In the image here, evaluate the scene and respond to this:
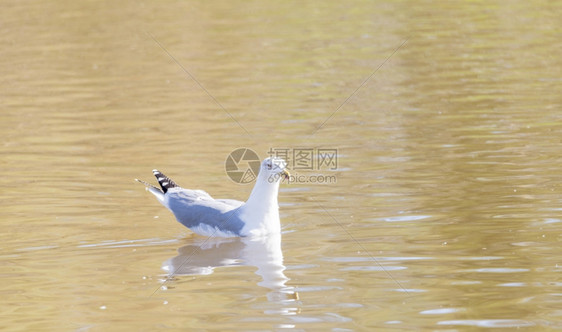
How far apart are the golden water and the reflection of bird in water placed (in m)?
0.04

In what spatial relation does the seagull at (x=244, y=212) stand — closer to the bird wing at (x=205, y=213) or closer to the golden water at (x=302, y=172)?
the bird wing at (x=205, y=213)

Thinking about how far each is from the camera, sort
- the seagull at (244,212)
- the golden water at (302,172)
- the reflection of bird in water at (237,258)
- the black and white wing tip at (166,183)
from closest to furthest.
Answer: the golden water at (302,172) < the reflection of bird in water at (237,258) < the seagull at (244,212) < the black and white wing tip at (166,183)

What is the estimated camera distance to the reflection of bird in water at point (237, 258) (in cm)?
855

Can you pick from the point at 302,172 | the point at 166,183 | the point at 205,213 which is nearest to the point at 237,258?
the point at 205,213

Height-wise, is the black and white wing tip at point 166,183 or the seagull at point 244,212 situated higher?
the black and white wing tip at point 166,183

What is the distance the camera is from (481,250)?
8977 millimetres

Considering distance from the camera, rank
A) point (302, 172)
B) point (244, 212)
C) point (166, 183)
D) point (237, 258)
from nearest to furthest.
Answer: point (237, 258), point (244, 212), point (166, 183), point (302, 172)

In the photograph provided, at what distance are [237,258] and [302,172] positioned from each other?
3.33 m

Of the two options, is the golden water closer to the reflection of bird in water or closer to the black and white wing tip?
the reflection of bird in water

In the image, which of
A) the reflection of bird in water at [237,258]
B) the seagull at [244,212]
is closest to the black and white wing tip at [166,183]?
the seagull at [244,212]

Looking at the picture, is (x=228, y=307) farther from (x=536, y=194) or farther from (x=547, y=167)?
(x=547, y=167)

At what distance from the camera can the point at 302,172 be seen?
1261cm

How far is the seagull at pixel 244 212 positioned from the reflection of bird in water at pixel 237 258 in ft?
0.37

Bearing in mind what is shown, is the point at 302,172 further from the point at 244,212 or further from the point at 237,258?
the point at 237,258
